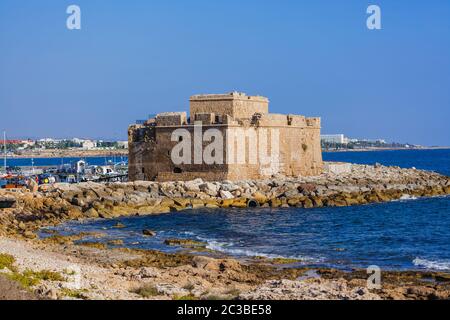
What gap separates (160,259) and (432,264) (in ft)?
19.1

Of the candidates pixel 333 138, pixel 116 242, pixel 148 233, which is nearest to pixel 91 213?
pixel 148 233

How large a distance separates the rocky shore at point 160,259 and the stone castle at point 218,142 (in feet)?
3.78

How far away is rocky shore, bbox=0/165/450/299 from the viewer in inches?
441

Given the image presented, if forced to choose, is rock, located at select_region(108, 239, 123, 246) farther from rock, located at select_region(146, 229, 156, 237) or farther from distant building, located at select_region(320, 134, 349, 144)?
distant building, located at select_region(320, 134, 349, 144)

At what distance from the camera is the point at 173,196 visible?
92.2 ft

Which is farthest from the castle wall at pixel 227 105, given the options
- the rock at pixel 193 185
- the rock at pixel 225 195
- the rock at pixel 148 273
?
the rock at pixel 148 273

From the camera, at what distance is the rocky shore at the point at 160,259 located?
11195 mm

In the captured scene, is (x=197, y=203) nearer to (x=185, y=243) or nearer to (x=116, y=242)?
(x=185, y=243)

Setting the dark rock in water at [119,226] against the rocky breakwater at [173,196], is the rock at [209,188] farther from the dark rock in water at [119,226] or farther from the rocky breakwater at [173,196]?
the dark rock in water at [119,226]

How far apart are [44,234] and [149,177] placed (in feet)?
41.8

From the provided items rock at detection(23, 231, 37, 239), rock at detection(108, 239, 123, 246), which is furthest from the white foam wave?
rock at detection(23, 231, 37, 239)
